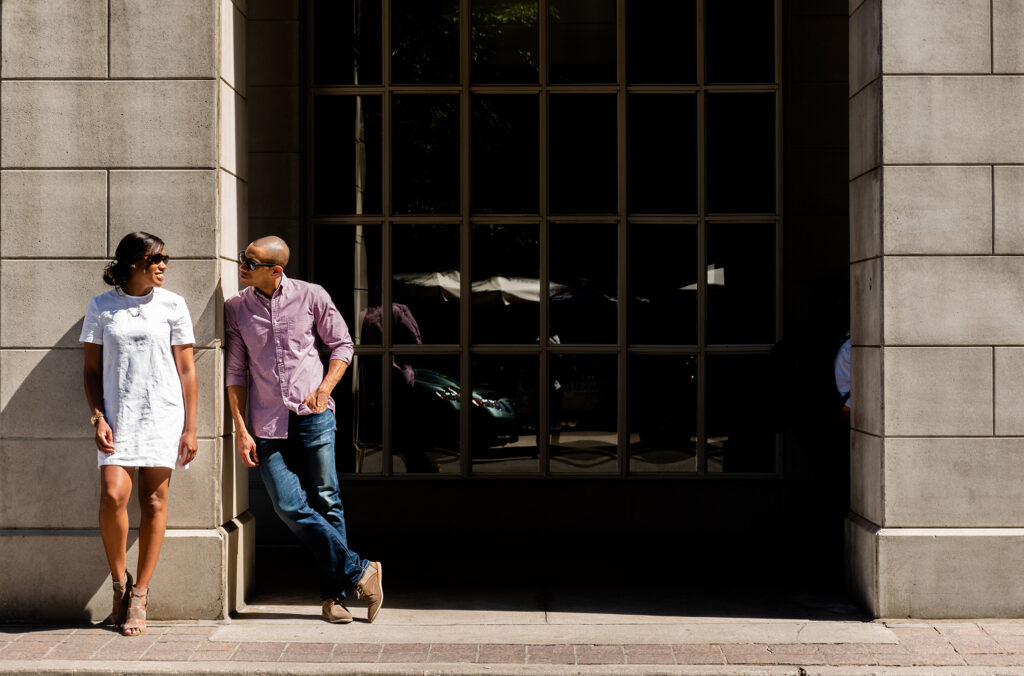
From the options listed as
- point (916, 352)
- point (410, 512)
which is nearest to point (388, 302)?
point (410, 512)

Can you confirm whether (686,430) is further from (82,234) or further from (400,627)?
(82,234)

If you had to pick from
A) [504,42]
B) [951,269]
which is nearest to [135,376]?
[504,42]

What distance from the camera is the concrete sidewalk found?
531cm

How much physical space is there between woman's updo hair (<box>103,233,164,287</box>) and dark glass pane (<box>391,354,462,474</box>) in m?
2.90

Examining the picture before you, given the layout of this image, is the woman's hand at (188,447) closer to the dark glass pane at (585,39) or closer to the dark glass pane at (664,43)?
the dark glass pane at (585,39)

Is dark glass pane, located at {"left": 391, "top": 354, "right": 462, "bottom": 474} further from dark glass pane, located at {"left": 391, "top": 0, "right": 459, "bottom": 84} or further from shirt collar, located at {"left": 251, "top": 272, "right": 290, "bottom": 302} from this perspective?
shirt collar, located at {"left": 251, "top": 272, "right": 290, "bottom": 302}

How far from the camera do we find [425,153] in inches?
337

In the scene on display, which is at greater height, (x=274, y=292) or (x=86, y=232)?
(x=86, y=232)

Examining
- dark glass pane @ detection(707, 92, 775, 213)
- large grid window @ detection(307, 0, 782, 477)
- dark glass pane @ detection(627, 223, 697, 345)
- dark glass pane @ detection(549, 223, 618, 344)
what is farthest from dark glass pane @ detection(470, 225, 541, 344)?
dark glass pane @ detection(707, 92, 775, 213)

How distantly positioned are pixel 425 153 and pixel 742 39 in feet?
8.69

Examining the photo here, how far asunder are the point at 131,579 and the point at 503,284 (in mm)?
3683

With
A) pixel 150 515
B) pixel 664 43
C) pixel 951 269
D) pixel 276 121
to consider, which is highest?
pixel 664 43

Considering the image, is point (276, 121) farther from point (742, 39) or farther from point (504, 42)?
point (742, 39)

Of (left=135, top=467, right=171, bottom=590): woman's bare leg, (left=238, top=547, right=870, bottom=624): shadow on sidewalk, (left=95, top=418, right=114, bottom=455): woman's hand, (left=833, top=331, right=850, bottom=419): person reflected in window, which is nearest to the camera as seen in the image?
(left=95, top=418, right=114, bottom=455): woman's hand
